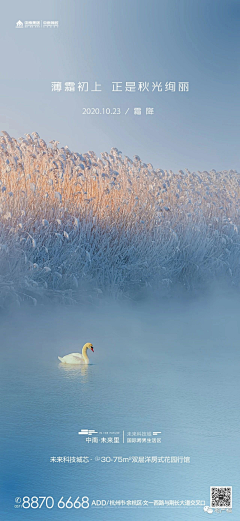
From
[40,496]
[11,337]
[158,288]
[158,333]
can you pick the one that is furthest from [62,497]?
[158,288]

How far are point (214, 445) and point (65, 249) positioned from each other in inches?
128

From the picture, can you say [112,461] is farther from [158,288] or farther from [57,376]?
[158,288]

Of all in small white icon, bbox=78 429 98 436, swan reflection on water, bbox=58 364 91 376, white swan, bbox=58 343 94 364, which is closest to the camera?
small white icon, bbox=78 429 98 436

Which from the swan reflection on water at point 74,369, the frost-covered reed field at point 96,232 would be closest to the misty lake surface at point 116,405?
the swan reflection on water at point 74,369

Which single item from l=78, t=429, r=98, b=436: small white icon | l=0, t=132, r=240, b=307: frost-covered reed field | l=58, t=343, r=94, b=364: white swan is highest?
l=0, t=132, r=240, b=307: frost-covered reed field

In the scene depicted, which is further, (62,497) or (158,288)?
(158,288)

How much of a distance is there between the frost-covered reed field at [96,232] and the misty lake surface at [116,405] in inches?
19.5

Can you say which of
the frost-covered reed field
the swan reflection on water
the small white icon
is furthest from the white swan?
the frost-covered reed field

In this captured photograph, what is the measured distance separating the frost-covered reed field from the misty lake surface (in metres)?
0.50

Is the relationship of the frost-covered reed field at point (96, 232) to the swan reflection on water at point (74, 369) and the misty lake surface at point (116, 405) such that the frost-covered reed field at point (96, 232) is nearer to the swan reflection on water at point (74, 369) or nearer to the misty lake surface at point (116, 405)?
the misty lake surface at point (116, 405)

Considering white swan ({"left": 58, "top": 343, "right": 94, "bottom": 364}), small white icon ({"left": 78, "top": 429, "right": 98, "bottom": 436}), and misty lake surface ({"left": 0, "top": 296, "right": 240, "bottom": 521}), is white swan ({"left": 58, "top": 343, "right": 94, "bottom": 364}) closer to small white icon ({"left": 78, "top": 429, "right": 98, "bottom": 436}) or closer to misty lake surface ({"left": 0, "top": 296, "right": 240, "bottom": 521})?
misty lake surface ({"left": 0, "top": 296, "right": 240, "bottom": 521})

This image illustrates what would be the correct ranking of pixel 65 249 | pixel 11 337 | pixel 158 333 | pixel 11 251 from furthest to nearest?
pixel 65 249 → pixel 11 251 → pixel 158 333 → pixel 11 337

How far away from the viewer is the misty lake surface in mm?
2141

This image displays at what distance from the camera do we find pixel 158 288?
238 inches
